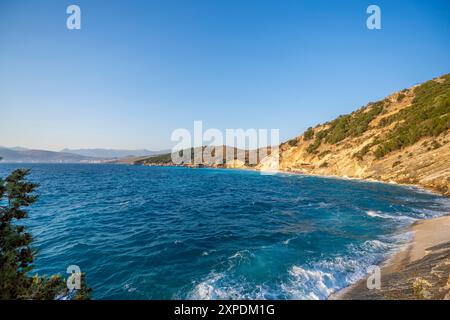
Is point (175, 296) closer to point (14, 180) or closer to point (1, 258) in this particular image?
point (1, 258)

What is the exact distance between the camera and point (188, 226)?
20812 mm

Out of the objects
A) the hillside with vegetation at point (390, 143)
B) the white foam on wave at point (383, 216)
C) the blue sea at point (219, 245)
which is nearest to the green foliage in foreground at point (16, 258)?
the blue sea at point (219, 245)

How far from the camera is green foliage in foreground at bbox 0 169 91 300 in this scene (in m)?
5.78

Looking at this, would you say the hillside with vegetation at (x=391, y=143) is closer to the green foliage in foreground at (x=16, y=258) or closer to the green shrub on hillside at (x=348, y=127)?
the green shrub on hillside at (x=348, y=127)

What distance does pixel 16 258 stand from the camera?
634 cm

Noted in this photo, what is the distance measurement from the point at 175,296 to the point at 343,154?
8473 centimetres

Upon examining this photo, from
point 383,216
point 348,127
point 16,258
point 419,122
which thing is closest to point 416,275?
point 383,216

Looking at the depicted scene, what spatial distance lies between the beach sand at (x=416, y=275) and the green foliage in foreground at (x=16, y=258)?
11.7 metres

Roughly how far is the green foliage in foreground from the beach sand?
38.4 feet

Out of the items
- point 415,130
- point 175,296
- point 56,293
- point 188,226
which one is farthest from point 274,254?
point 415,130

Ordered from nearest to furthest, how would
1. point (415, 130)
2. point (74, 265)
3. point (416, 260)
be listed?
point (416, 260) → point (74, 265) → point (415, 130)

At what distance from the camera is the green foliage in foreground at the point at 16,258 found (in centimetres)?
578

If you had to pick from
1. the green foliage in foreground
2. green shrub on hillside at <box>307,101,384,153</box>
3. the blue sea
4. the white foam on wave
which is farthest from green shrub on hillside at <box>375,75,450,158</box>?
the green foliage in foreground

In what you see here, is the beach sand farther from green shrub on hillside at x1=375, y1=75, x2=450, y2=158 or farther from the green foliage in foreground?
green shrub on hillside at x1=375, y1=75, x2=450, y2=158
